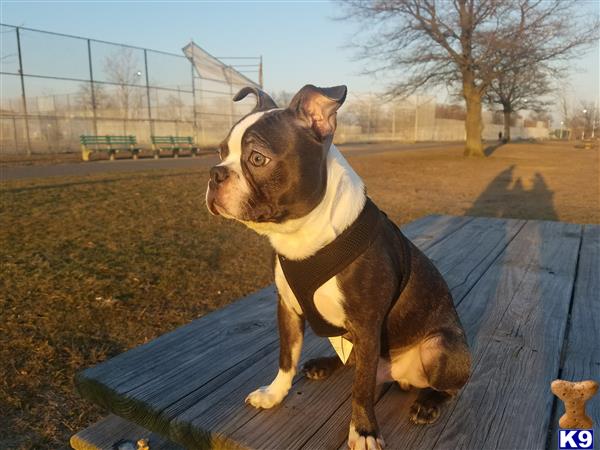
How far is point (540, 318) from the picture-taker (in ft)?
8.04

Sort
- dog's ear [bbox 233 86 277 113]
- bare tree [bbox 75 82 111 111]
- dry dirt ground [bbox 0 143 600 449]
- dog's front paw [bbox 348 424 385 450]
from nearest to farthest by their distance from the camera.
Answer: dog's front paw [bbox 348 424 385 450]
dog's ear [bbox 233 86 277 113]
dry dirt ground [bbox 0 143 600 449]
bare tree [bbox 75 82 111 111]

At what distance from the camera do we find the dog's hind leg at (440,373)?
1.63 metres

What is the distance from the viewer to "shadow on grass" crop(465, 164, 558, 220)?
8242 mm

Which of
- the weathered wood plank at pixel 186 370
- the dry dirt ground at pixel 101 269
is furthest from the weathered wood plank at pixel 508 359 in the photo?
the dry dirt ground at pixel 101 269

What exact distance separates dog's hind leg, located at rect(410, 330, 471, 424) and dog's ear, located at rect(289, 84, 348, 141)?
2.94 feet

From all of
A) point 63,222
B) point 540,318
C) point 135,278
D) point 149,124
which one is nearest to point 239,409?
point 540,318

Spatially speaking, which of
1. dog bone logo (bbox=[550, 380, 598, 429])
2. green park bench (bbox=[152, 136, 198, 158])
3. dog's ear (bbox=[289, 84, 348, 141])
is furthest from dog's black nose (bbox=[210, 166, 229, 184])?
green park bench (bbox=[152, 136, 198, 158])

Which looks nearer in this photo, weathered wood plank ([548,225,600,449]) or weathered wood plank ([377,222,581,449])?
weathered wood plank ([377,222,581,449])

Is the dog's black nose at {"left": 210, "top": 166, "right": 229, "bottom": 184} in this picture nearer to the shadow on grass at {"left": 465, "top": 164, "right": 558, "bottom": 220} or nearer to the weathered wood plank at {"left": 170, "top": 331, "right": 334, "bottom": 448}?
the weathered wood plank at {"left": 170, "top": 331, "right": 334, "bottom": 448}

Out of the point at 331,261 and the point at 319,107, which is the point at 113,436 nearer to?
the point at 331,261

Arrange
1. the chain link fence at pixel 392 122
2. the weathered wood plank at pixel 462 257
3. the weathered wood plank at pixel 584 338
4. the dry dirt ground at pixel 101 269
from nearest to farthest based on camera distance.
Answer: the weathered wood plank at pixel 462 257 → the weathered wood plank at pixel 584 338 → the dry dirt ground at pixel 101 269 → the chain link fence at pixel 392 122

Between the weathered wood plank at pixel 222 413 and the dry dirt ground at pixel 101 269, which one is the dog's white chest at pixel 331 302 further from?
the dry dirt ground at pixel 101 269

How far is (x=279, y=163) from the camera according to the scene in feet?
5.24

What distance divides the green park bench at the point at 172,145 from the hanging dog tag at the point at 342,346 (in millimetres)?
19580
